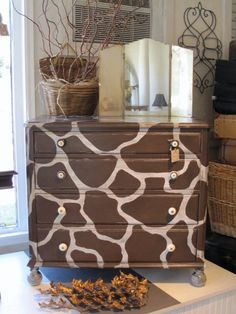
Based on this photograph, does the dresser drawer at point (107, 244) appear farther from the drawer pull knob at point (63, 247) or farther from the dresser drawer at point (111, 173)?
the dresser drawer at point (111, 173)

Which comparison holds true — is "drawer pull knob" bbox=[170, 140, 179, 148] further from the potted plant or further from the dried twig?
the dried twig

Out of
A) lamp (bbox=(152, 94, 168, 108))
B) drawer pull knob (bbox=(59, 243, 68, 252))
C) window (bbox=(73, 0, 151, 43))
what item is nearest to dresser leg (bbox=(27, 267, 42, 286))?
drawer pull knob (bbox=(59, 243, 68, 252))

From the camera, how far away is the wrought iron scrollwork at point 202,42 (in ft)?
7.39

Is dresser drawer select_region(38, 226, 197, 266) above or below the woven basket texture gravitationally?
below

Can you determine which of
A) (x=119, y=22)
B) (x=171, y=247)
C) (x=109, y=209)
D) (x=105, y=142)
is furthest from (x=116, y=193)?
(x=119, y=22)

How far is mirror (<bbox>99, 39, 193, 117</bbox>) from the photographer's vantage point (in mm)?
1735

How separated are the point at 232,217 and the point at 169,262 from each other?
1.93 feet

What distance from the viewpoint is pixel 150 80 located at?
1.81 m

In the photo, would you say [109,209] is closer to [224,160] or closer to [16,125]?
[16,125]

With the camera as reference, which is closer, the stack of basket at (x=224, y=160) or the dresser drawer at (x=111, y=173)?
the dresser drawer at (x=111, y=173)

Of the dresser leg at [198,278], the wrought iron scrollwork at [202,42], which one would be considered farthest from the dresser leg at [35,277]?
the wrought iron scrollwork at [202,42]

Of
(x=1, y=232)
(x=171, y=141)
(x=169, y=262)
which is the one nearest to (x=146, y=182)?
(x=171, y=141)

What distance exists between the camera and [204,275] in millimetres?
1620

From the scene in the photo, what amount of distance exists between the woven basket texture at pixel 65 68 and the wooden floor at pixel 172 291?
0.88 metres
